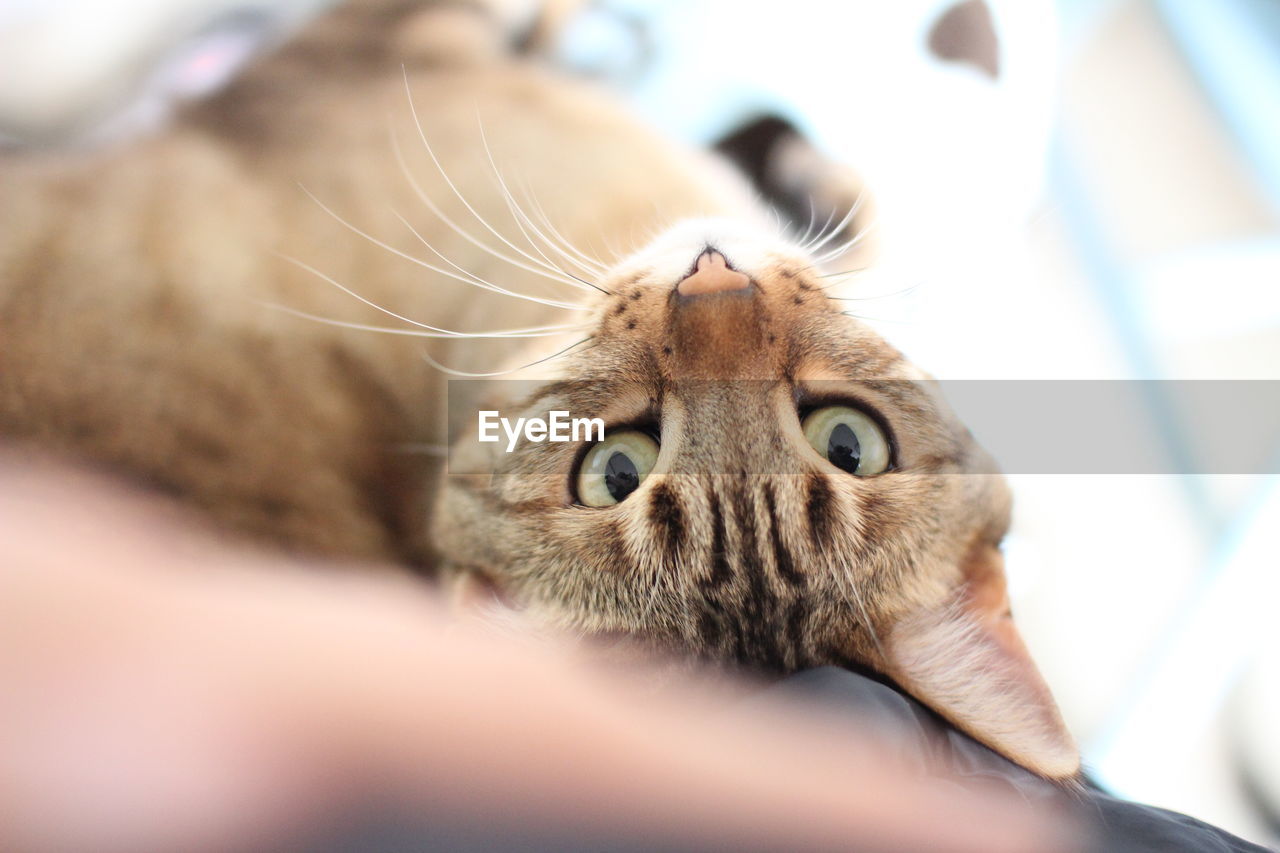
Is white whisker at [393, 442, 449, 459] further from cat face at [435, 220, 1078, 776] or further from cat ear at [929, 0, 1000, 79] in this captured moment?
cat ear at [929, 0, 1000, 79]

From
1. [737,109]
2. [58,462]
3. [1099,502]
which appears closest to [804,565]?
[1099,502]

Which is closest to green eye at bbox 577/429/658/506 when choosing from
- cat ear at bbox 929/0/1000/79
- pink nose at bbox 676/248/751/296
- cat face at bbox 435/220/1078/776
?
cat face at bbox 435/220/1078/776

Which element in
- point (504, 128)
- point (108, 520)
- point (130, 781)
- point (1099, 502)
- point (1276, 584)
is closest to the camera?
point (130, 781)

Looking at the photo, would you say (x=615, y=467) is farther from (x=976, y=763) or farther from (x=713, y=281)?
(x=976, y=763)

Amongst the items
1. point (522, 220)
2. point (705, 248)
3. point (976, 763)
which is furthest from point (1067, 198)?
point (976, 763)

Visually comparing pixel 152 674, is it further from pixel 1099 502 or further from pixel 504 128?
pixel 1099 502

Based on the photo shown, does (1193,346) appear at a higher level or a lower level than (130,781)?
higher

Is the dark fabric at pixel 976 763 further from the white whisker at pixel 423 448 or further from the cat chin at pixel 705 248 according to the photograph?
the white whisker at pixel 423 448

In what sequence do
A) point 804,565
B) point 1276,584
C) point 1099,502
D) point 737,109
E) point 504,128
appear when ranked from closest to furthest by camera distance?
point 804,565, point 1276,584, point 1099,502, point 504,128, point 737,109
